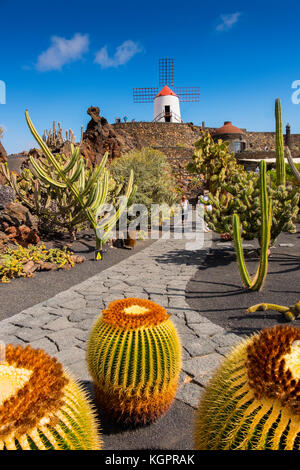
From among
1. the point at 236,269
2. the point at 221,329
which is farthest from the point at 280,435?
the point at 236,269

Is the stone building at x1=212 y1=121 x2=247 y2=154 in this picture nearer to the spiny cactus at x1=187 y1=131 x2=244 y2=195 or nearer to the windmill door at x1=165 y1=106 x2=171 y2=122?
the windmill door at x1=165 y1=106 x2=171 y2=122

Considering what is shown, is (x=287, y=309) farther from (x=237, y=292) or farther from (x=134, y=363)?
(x=134, y=363)

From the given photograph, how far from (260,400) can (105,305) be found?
4.12m

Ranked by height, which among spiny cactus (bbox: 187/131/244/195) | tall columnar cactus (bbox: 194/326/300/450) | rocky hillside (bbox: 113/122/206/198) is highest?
rocky hillside (bbox: 113/122/206/198)

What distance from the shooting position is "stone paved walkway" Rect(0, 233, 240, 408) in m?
3.35

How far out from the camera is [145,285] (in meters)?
6.24

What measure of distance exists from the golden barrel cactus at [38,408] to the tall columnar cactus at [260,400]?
556 mm

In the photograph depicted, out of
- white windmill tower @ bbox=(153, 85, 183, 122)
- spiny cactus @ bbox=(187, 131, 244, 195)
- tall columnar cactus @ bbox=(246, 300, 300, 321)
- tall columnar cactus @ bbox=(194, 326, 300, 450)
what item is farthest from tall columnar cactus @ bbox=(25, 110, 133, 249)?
white windmill tower @ bbox=(153, 85, 183, 122)

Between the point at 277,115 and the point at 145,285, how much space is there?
4.52 metres

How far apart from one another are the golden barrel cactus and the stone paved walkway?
1.71m

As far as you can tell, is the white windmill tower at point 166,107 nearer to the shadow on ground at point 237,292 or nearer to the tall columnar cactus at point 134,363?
the shadow on ground at point 237,292

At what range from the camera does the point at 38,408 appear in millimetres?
1121

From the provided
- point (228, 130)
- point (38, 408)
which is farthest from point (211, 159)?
point (228, 130)
